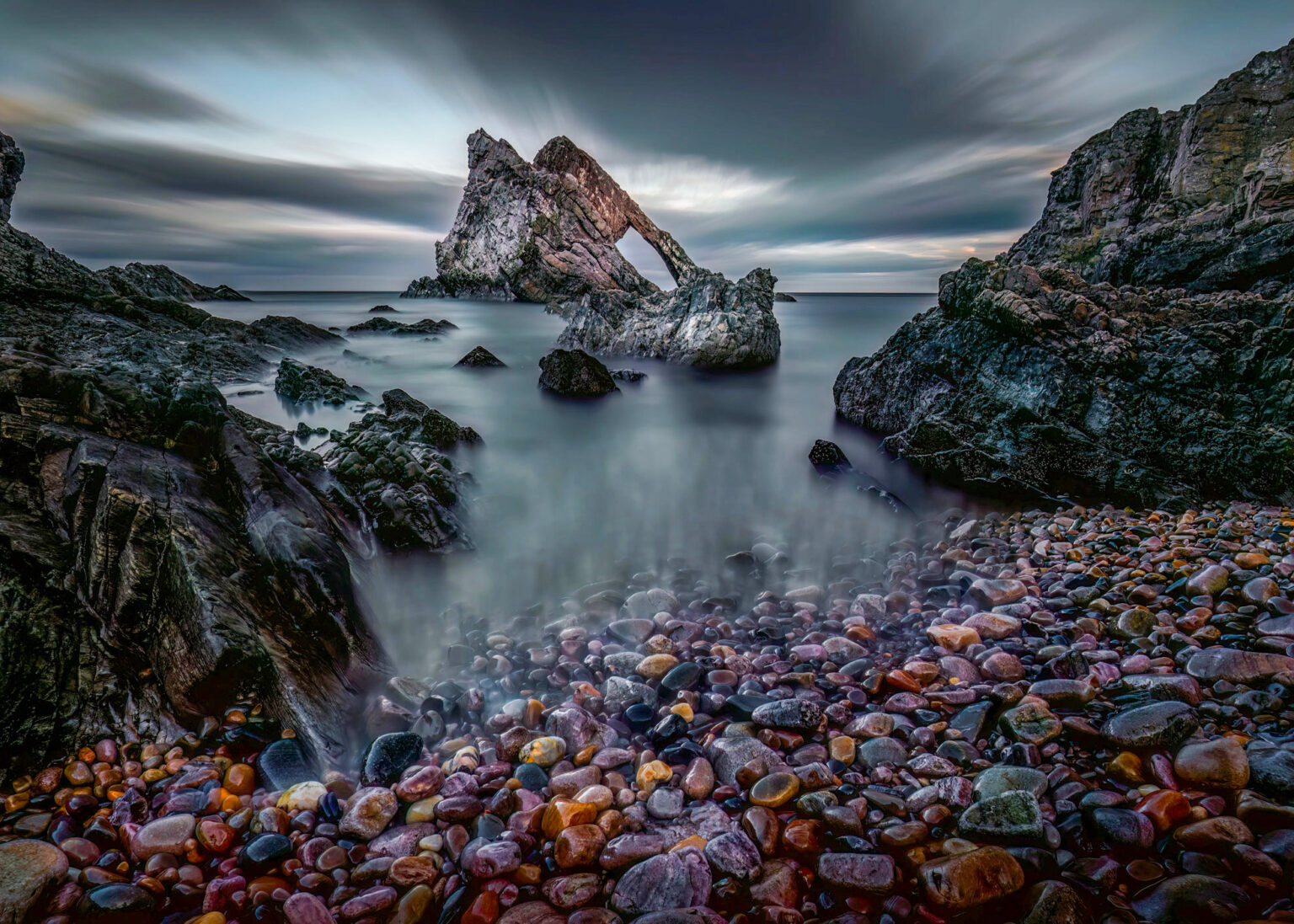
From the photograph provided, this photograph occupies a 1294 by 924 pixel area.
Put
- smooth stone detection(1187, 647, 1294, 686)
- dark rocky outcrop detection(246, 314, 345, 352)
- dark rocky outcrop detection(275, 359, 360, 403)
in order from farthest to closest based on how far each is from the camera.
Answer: dark rocky outcrop detection(246, 314, 345, 352) < dark rocky outcrop detection(275, 359, 360, 403) < smooth stone detection(1187, 647, 1294, 686)

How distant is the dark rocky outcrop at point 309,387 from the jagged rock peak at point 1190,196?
15.4 meters

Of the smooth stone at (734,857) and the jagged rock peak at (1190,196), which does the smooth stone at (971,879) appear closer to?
the smooth stone at (734,857)

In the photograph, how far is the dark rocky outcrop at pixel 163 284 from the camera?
12.2 metres

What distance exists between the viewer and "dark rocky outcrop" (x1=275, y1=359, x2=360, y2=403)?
32.7 ft

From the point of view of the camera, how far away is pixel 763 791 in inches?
91.4

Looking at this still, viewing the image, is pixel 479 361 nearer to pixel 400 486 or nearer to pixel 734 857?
pixel 400 486

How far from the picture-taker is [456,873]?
6.66ft

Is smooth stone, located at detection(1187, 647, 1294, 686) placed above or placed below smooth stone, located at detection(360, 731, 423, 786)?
above

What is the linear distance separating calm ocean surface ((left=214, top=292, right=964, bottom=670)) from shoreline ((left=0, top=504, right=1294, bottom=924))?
1.46m

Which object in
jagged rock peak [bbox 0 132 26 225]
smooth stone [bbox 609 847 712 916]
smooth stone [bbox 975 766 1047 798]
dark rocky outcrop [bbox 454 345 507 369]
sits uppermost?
jagged rock peak [bbox 0 132 26 225]

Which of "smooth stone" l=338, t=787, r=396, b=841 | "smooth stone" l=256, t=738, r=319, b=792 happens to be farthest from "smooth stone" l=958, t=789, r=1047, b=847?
"smooth stone" l=256, t=738, r=319, b=792

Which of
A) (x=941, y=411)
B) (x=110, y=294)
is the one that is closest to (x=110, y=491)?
(x=941, y=411)

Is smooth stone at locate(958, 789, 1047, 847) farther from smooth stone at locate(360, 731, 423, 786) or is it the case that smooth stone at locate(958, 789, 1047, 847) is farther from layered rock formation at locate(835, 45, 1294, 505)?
layered rock formation at locate(835, 45, 1294, 505)

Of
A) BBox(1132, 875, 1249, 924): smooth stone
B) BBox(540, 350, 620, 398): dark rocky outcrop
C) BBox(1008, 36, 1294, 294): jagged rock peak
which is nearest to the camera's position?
BBox(1132, 875, 1249, 924): smooth stone
